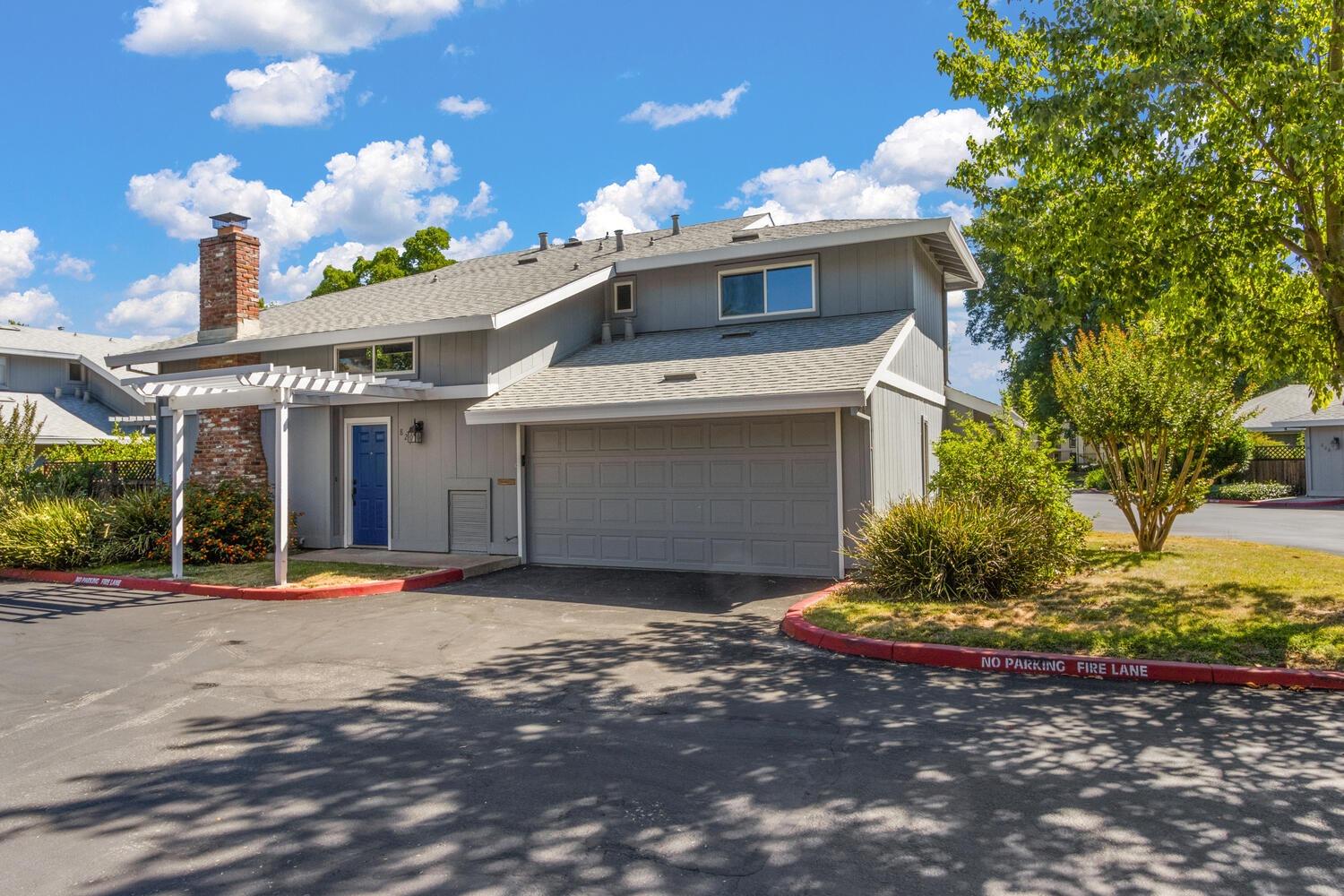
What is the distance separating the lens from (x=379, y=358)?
49.8 feet

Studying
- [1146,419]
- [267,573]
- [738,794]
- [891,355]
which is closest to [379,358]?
[267,573]

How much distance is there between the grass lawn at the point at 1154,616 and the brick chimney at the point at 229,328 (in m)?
11.0

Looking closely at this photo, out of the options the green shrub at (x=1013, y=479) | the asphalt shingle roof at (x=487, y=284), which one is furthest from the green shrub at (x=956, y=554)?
the asphalt shingle roof at (x=487, y=284)

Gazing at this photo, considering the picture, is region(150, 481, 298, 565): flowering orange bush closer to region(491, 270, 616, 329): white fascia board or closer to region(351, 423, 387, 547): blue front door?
region(351, 423, 387, 547): blue front door

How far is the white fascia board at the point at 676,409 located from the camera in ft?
35.5

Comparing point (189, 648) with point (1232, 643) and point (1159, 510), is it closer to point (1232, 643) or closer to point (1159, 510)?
point (1232, 643)

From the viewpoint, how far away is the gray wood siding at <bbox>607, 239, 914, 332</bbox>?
47.3 ft

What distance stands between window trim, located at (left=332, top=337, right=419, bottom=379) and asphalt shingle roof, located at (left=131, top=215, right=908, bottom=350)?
0.32 metres

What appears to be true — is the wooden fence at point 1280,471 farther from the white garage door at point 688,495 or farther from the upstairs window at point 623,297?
the white garage door at point 688,495

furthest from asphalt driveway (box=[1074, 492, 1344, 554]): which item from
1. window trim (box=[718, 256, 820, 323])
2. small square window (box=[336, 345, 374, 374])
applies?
small square window (box=[336, 345, 374, 374])

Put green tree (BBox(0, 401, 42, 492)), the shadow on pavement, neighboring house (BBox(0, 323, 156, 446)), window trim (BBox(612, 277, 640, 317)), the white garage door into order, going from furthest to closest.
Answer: neighboring house (BBox(0, 323, 156, 446)) → green tree (BBox(0, 401, 42, 492)) → window trim (BBox(612, 277, 640, 317)) → the white garage door → the shadow on pavement

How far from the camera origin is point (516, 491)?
14.0 metres

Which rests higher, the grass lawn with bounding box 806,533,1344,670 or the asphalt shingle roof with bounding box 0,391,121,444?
the asphalt shingle roof with bounding box 0,391,121,444

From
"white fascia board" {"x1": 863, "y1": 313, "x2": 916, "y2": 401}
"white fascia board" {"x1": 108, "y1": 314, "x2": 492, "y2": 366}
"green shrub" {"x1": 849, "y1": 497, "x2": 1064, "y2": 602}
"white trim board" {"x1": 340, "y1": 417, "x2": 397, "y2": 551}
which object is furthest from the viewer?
"white trim board" {"x1": 340, "y1": 417, "x2": 397, "y2": 551}
